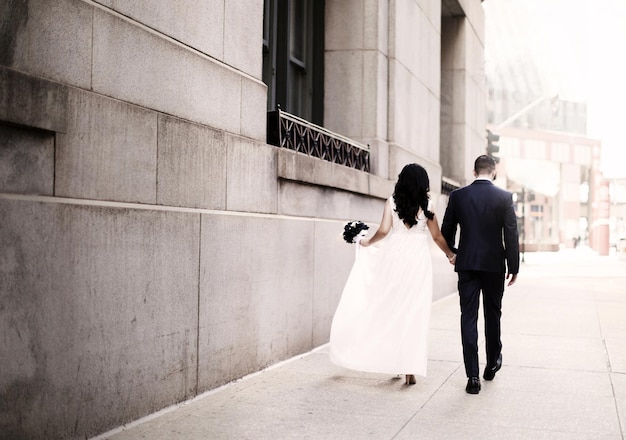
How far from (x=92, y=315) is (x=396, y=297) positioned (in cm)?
297

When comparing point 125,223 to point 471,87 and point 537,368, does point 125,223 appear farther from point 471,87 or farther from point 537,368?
point 471,87

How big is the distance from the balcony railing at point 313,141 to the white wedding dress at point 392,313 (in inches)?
76.8

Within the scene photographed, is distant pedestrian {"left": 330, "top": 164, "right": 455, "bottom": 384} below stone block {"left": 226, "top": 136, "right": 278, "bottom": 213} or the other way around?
below

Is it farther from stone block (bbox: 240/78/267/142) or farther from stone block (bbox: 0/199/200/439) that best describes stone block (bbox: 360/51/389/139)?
stone block (bbox: 0/199/200/439)

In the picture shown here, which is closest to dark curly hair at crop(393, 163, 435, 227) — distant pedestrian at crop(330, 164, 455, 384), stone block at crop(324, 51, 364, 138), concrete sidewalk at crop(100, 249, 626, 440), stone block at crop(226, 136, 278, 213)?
distant pedestrian at crop(330, 164, 455, 384)

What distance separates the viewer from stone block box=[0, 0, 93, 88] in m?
4.43

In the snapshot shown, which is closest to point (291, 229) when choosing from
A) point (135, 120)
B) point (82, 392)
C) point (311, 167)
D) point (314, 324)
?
point (311, 167)

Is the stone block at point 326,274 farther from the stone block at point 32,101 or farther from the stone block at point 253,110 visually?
the stone block at point 32,101

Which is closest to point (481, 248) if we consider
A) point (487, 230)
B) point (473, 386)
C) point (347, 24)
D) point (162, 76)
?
point (487, 230)

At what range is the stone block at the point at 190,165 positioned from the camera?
5766mm

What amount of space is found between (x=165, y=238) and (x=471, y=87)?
1550cm

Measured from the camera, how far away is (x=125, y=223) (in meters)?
5.24

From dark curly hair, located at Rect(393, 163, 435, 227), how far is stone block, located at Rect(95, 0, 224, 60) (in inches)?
77.0

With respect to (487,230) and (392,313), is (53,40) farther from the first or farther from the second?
(487,230)
